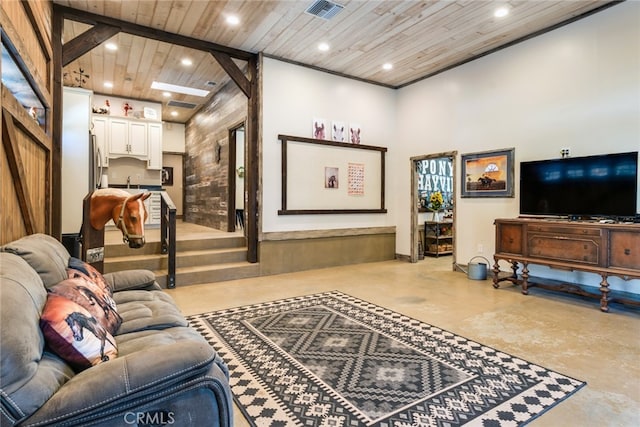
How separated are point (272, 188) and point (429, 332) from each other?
11.0ft

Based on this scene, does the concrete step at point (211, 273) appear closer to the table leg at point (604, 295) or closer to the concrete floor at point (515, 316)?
the concrete floor at point (515, 316)

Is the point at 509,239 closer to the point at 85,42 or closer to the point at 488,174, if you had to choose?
the point at 488,174

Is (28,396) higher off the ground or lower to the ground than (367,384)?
higher

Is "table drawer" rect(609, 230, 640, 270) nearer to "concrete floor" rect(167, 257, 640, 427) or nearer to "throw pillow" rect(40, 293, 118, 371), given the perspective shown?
"concrete floor" rect(167, 257, 640, 427)

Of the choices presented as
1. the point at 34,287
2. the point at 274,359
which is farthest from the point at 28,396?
the point at 274,359

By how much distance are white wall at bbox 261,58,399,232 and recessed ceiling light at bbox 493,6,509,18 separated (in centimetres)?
269

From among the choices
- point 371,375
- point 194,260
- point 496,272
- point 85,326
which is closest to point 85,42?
point 194,260

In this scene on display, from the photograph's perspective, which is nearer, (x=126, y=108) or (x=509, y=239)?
(x=509, y=239)

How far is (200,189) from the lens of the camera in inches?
351

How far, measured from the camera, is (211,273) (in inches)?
198

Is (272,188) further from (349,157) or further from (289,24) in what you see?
(289,24)

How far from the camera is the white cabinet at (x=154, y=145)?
7.87 meters

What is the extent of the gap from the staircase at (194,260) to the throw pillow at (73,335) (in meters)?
3.39

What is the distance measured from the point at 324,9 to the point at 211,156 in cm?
477
